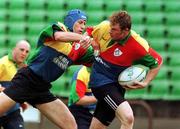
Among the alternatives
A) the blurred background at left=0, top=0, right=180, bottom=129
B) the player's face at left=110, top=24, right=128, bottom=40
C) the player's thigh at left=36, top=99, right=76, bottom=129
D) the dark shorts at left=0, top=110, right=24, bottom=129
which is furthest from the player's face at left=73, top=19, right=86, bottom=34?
the blurred background at left=0, top=0, right=180, bottom=129

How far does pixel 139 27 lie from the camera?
44.6 feet

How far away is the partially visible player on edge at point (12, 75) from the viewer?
887 centimetres

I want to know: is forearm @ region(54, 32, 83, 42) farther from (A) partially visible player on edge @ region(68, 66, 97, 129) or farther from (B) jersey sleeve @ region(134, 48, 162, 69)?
(A) partially visible player on edge @ region(68, 66, 97, 129)

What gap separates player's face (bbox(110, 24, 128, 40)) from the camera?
7.45 m

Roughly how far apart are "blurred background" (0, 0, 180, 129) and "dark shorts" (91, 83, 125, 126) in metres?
4.11

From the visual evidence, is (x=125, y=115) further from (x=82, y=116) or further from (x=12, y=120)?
(x=12, y=120)

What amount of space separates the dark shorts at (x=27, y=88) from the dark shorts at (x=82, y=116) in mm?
1146

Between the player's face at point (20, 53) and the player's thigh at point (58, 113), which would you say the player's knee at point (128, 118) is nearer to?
the player's thigh at point (58, 113)

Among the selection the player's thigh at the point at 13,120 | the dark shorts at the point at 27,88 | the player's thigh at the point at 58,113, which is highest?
the dark shorts at the point at 27,88

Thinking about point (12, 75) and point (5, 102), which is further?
point (12, 75)

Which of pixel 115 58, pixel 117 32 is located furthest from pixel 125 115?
pixel 117 32

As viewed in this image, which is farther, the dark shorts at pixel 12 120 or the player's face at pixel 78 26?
the dark shorts at pixel 12 120

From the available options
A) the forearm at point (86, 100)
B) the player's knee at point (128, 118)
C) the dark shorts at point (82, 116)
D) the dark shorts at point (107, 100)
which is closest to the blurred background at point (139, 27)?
the dark shorts at point (82, 116)

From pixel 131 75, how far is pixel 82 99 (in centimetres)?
94
